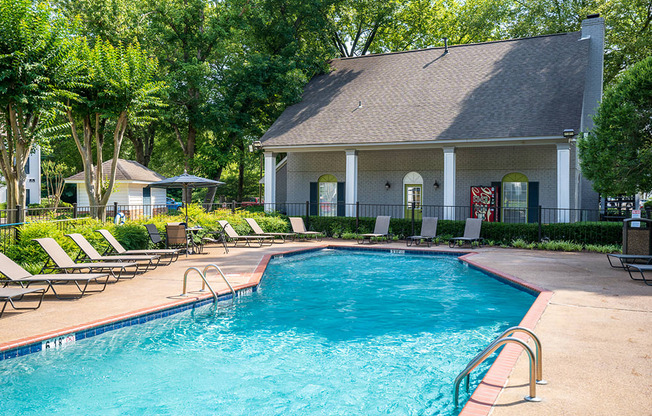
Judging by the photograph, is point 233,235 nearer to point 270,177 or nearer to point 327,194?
point 270,177

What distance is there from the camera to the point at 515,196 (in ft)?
72.2

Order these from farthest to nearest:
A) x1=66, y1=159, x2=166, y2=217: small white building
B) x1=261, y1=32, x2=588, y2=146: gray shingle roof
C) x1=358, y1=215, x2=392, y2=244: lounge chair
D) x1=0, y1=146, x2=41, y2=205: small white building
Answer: x1=0, y1=146, x2=41, y2=205: small white building, x1=66, y1=159, x2=166, y2=217: small white building, x1=358, y1=215, x2=392, y2=244: lounge chair, x1=261, y1=32, x2=588, y2=146: gray shingle roof

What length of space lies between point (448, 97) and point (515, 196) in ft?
17.6

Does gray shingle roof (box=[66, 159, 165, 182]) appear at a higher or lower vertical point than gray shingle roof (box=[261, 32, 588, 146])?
lower

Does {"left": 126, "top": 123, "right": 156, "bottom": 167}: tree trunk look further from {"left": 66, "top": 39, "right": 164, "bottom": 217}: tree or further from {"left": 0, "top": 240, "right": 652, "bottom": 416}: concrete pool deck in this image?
{"left": 0, "top": 240, "right": 652, "bottom": 416}: concrete pool deck

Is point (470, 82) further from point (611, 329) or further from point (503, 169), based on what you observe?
point (611, 329)

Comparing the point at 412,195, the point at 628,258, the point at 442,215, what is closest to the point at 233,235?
the point at 412,195

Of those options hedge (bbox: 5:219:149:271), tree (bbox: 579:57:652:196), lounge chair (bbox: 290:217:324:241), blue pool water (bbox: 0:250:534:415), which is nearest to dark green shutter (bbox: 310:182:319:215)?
lounge chair (bbox: 290:217:324:241)

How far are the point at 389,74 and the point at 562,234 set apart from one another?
12.8 metres

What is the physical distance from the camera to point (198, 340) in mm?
7672

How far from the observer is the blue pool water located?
549 cm

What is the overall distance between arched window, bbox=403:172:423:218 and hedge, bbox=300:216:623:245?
3.18 m

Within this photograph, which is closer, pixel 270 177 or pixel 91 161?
pixel 91 161

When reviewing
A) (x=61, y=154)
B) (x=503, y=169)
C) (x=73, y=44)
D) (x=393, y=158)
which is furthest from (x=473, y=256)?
(x=61, y=154)
